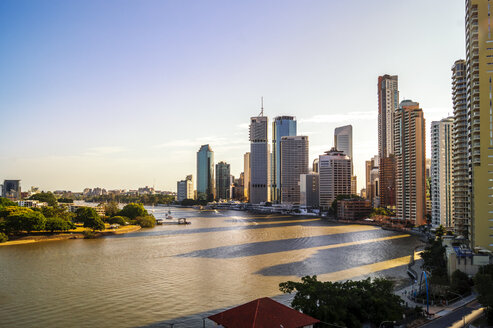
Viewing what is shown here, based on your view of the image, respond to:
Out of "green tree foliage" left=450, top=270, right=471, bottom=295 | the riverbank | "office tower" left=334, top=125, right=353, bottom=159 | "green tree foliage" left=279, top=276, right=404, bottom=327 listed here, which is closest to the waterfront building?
the riverbank

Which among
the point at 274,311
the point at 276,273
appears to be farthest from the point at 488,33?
the point at 274,311

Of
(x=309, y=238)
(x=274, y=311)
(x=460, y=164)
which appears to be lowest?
(x=309, y=238)

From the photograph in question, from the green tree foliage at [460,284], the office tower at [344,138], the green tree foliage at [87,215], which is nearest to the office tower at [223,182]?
→ the office tower at [344,138]

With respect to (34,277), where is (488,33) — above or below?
above

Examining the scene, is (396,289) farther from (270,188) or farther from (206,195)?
Result: (206,195)

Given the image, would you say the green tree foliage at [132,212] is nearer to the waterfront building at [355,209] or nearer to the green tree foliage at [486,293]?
the waterfront building at [355,209]

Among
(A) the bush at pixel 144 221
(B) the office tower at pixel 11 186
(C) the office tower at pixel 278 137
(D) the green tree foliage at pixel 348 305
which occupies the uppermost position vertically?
(C) the office tower at pixel 278 137
